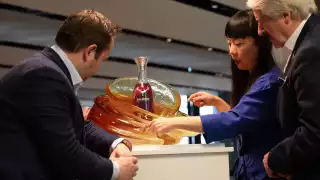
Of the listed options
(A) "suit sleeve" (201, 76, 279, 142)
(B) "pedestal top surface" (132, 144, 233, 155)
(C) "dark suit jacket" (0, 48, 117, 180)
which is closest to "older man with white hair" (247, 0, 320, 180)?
(A) "suit sleeve" (201, 76, 279, 142)

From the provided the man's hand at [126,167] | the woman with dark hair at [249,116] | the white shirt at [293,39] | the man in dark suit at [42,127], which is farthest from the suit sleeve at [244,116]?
the man in dark suit at [42,127]

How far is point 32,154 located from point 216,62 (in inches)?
311

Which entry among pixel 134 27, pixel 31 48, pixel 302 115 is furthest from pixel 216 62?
pixel 302 115

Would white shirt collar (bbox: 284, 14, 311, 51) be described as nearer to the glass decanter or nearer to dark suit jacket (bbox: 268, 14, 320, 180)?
dark suit jacket (bbox: 268, 14, 320, 180)

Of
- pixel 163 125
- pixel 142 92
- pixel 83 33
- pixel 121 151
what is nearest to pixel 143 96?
pixel 142 92

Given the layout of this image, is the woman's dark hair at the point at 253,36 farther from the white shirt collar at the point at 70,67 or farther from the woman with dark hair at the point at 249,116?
the white shirt collar at the point at 70,67

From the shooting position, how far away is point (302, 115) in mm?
1312

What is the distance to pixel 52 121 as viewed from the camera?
4.08 ft

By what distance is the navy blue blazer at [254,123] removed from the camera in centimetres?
166

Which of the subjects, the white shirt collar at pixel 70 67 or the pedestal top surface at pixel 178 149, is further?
the pedestal top surface at pixel 178 149

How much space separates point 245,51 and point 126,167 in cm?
76

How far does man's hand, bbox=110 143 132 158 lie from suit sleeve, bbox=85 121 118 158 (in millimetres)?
41

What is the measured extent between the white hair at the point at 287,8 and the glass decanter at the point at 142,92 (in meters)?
0.59

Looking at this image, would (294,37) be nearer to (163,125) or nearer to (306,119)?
(306,119)
